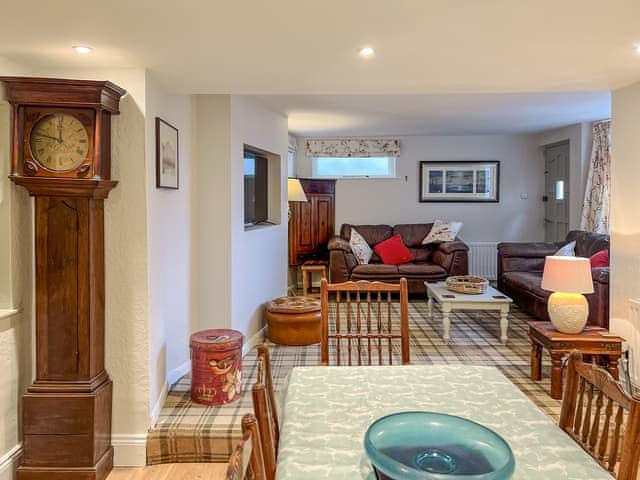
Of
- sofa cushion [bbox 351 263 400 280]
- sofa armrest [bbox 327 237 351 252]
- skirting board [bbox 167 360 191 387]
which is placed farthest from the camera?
sofa armrest [bbox 327 237 351 252]

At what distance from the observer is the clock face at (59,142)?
7.57 feet

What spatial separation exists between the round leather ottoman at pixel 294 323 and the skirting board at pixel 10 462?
212 centimetres

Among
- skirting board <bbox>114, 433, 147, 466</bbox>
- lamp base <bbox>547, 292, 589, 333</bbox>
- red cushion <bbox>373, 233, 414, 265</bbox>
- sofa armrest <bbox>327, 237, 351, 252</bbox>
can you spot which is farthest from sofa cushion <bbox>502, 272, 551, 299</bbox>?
skirting board <bbox>114, 433, 147, 466</bbox>

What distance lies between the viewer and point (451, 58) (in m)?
2.38

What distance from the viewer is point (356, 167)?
7.24m

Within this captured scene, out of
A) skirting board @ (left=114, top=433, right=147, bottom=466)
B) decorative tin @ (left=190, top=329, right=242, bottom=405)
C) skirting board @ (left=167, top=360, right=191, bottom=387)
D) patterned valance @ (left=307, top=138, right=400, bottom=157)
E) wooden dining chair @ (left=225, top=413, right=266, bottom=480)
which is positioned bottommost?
skirting board @ (left=114, top=433, right=147, bottom=466)

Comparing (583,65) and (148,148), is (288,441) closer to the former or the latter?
(148,148)

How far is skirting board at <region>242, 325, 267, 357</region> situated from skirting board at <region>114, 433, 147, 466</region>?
4.67ft

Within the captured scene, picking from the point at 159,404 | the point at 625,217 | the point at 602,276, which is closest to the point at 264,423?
the point at 159,404

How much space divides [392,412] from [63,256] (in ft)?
5.88

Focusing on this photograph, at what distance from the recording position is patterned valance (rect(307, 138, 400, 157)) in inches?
277

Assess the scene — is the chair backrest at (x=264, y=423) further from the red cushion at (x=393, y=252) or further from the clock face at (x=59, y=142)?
the red cushion at (x=393, y=252)

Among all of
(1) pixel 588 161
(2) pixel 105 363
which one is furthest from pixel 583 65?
(1) pixel 588 161

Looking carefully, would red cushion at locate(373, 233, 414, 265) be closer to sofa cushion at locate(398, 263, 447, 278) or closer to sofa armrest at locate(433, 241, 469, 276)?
sofa cushion at locate(398, 263, 447, 278)
